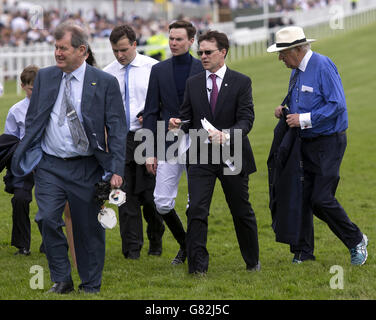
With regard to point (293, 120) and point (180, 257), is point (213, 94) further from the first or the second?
point (180, 257)

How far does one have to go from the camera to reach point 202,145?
7484mm

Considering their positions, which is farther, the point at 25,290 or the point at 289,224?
the point at 289,224

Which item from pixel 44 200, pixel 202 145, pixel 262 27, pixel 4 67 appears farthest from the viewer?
pixel 262 27

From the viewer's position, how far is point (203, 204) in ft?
24.3

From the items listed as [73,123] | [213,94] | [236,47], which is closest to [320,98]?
[213,94]

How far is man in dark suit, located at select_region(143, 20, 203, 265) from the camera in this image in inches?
319

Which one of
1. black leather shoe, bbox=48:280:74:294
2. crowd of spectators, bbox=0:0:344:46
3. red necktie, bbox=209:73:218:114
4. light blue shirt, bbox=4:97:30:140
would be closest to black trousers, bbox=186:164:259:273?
red necktie, bbox=209:73:218:114

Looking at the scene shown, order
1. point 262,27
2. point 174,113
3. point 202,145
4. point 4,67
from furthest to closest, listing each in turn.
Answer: point 262,27, point 4,67, point 174,113, point 202,145

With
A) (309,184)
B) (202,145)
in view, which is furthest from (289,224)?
(202,145)

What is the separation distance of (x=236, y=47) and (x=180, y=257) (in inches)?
1123

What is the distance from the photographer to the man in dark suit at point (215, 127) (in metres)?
7.39

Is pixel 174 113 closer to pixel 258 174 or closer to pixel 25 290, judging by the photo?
pixel 25 290

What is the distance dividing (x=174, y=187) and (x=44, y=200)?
187 cm

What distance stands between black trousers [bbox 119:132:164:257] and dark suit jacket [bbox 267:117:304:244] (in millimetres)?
1543
